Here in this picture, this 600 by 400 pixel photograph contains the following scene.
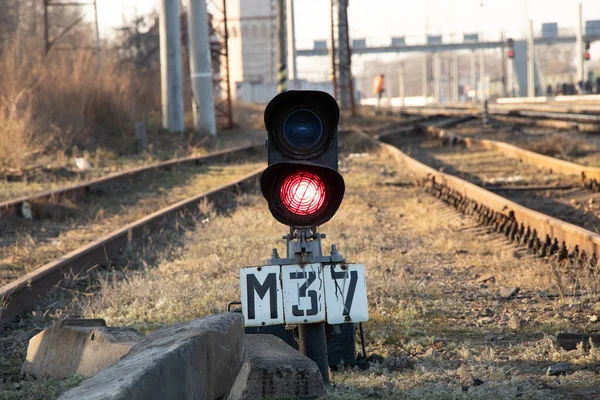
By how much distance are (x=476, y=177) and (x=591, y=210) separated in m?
4.86

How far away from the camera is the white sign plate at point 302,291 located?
392 centimetres

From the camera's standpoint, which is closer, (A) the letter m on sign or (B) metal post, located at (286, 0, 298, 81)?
(A) the letter m on sign

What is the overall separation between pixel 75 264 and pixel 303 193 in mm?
3923

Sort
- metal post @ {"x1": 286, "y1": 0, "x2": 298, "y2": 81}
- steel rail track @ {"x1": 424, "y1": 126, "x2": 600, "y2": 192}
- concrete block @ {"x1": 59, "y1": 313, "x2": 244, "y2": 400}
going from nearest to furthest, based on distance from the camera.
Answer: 1. concrete block @ {"x1": 59, "y1": 313, "x2": 244, "y2": 400}
2. steel rail track @ {"x1": 424, "y1": 126, "x2": 600, "y2": 192}
3. metal post @ {"x1": 286, "y1": 0, "x2": 298, "y2": 81}

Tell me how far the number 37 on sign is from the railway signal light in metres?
0.20

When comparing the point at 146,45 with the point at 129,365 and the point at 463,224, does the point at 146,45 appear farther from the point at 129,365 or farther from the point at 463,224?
the point at 129,365

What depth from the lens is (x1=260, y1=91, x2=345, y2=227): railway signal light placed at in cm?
391

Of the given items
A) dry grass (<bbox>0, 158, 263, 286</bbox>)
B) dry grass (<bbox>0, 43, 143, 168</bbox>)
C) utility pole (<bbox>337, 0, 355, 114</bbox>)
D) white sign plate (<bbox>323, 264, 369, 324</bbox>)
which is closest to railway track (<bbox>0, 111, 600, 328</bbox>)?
dry grass (<bbox>0, 158, 263, 286</bbox>)

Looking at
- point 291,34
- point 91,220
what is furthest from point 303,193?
point 291,34

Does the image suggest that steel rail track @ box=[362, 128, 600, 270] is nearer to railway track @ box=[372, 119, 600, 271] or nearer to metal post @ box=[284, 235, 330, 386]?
railway track @ box=[372, 119, 600, 271]

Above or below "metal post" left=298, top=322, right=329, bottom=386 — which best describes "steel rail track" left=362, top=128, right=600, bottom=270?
below

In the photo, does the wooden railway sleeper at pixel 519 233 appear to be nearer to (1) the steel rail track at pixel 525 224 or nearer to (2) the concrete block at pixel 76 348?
(1) the steel rail track at pixel 525 224

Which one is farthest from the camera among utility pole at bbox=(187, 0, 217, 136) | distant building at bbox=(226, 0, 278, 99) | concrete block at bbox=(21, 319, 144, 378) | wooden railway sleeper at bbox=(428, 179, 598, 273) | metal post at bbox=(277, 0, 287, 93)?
distant building at bbox=(226, 0, 278, 99)

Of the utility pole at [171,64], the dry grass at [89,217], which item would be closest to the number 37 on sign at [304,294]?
the dry grass at [89,217]
